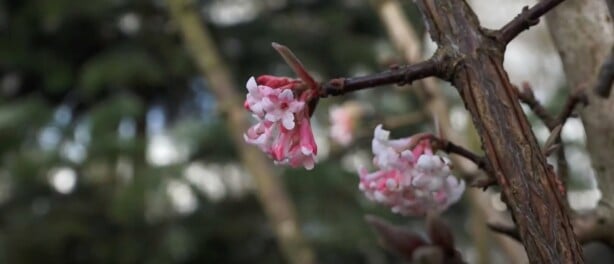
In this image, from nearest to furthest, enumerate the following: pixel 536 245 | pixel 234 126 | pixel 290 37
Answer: pixel 536 245 < pixel 234 126 < pixel 290 37

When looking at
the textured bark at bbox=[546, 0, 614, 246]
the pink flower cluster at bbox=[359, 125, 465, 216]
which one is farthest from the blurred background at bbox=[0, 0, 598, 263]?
the pink flower cluster at bbox=[359, 125, 465, 216]

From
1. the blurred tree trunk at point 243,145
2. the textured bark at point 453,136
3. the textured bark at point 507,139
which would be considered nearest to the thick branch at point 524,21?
the textured bark at point 507,139

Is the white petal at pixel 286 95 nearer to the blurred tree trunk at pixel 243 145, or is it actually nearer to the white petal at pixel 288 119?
the white petal at pixel 288 119

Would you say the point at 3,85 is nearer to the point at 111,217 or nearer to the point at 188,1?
the point at 111,217

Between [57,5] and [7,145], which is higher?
[57,5]

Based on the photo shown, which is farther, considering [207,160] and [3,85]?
[3,85]

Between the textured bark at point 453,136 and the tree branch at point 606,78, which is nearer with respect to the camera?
the tree branch at point 606,78

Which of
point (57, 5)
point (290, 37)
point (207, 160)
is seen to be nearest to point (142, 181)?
point (207, 160)
